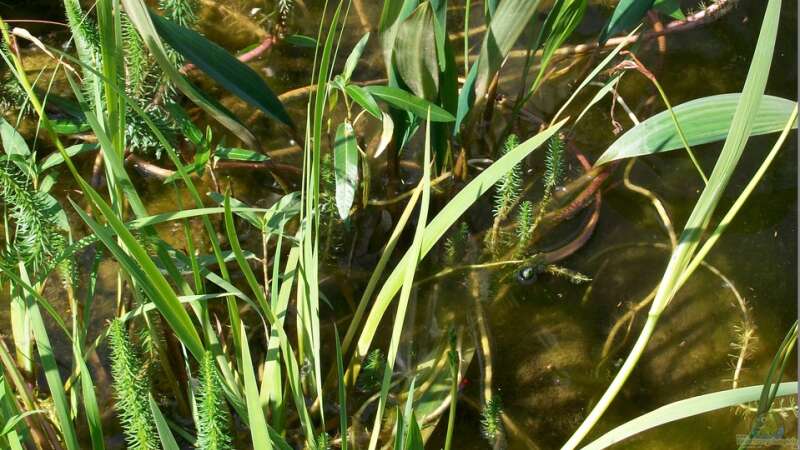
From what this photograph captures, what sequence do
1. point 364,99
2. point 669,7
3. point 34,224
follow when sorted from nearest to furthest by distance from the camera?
point 34,224
point 364,99
point 669,7

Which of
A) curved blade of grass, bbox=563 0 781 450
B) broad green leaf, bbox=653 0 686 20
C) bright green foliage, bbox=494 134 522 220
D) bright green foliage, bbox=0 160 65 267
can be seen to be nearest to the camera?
curved blade of grass, bbox=563 0 781 450

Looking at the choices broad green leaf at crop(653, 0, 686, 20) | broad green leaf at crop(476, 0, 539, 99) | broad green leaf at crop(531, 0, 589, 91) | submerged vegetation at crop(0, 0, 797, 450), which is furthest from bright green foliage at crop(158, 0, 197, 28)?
broad green leaf at crop(653, 0, 686, 20)

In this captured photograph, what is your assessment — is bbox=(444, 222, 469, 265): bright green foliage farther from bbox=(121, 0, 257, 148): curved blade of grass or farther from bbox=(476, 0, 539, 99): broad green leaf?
bbox=(121, 0, 257, 148): curved blade of grass

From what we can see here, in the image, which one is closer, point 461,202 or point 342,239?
point 461,202

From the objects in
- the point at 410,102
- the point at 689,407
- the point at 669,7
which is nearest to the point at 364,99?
the point at 410,102

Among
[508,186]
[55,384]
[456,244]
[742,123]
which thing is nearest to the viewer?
[742,123]

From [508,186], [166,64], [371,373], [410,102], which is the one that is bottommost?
[371,373]

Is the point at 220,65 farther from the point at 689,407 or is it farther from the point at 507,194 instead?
the point at 689,407
